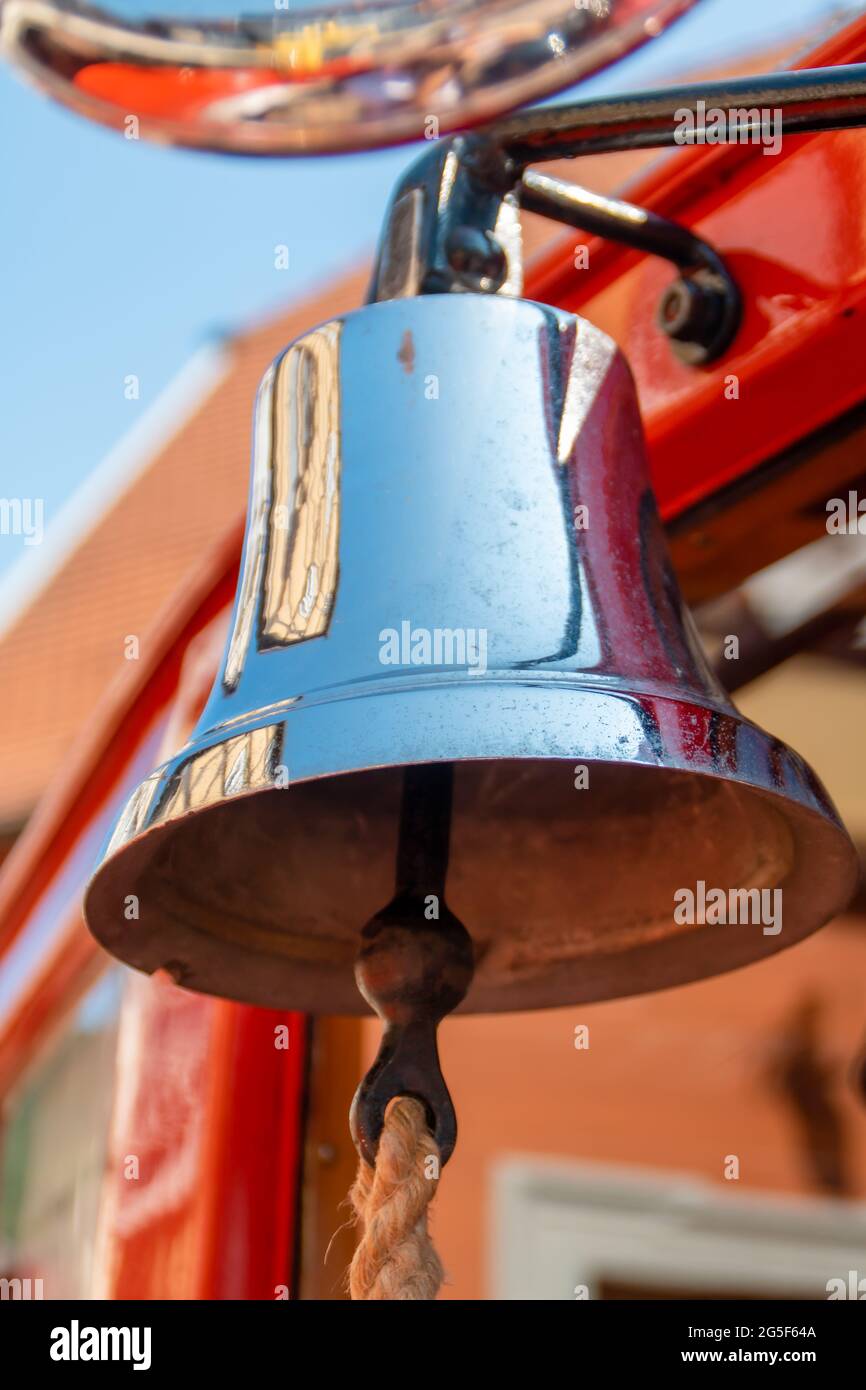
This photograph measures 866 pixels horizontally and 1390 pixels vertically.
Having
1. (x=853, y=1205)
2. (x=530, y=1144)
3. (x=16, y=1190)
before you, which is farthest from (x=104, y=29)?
(x=853, y=1205)

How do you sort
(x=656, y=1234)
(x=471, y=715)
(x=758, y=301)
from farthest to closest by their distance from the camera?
(x=656, y=1234)
(x=758, y=301)
(x=471, y=715)

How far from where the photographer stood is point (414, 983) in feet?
2.78

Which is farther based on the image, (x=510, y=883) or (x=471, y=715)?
(x=510, y=883)

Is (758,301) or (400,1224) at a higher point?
(758,301)

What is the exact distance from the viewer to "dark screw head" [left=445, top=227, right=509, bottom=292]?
975 millimetres

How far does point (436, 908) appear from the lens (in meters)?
0.89

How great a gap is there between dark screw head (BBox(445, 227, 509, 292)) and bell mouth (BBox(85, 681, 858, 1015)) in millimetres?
280

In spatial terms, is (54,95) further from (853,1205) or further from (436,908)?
(853,1205)

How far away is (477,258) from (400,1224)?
1.74 ft

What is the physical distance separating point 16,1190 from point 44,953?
11.9 inches
